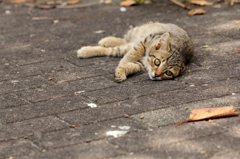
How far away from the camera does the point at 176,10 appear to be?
8758 mm

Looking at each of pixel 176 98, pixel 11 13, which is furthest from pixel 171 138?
pixel 11 13

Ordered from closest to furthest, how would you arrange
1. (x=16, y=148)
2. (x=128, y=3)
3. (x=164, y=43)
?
(x=16, y=148) → (x=164, y=43) → (x=128, y=3)

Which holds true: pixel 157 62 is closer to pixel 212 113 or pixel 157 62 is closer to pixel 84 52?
pixel 84 52

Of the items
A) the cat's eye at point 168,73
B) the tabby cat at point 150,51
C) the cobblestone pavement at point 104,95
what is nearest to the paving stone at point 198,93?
the cobblestone pavement at point 104,95

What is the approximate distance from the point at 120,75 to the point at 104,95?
51 centimetres

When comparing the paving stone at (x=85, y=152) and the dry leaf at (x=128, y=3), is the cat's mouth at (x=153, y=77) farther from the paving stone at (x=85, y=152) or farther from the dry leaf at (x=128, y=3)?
the dry leaf at (x=128, y=3)

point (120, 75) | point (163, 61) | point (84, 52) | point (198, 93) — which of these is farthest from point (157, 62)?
point (84, 52)

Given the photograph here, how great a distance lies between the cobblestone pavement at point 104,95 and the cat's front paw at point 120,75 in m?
0.06

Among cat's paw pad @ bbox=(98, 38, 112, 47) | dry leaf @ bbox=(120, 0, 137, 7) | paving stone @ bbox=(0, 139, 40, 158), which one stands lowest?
paving stone @ bbox=(0, 139, 40, 158)

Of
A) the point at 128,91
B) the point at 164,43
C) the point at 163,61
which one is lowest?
the point at 128,91

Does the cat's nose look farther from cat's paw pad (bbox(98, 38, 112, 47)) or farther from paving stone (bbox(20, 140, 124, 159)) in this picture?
paving stone (bbox(20, 140, 124, 159))

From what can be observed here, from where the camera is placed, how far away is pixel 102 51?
687 cm

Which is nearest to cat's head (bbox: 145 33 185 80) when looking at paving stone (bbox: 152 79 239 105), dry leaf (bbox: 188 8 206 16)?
paving stone (bbox: 152 79 239 105)

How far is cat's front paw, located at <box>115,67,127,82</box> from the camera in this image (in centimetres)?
599
